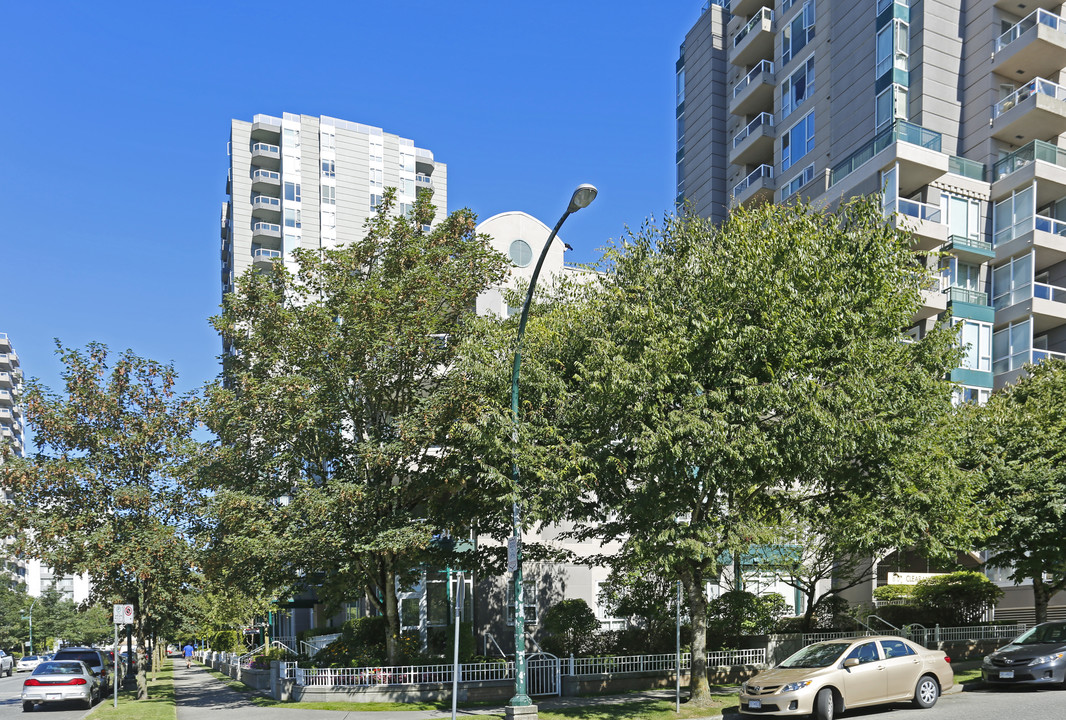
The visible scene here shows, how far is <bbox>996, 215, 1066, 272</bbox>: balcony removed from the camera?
3841 cm

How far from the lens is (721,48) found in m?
55.1

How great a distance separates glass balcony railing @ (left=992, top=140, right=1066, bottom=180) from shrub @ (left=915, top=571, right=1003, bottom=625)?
19538mm

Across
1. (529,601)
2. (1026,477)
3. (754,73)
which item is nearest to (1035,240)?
(754,73)

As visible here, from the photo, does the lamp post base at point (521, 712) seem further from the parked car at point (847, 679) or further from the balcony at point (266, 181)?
the balcony at point (266, 181)

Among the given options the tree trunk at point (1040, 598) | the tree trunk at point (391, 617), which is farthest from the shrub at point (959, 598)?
the tree trunk at point (391, 617)

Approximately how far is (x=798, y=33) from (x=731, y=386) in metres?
36.4

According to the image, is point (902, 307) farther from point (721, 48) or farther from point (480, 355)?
point (721, 48)

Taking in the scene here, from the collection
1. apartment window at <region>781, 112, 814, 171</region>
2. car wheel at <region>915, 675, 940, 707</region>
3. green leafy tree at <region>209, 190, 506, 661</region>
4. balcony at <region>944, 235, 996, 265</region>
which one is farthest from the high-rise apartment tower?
car wheel at <region>915, 675, 940, 707</region>

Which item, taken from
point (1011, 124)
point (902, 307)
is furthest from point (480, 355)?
point (1011, 124)

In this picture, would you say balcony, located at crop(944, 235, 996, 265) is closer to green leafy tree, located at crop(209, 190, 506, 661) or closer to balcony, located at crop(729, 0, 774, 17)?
balcony, located at crop(729, 0, 774, 17)

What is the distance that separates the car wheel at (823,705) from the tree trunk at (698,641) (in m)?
3.37

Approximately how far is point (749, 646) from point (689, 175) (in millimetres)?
38581

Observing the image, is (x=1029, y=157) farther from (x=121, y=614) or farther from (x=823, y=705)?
(x=121, y=614)

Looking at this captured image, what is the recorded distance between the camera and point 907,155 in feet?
119
